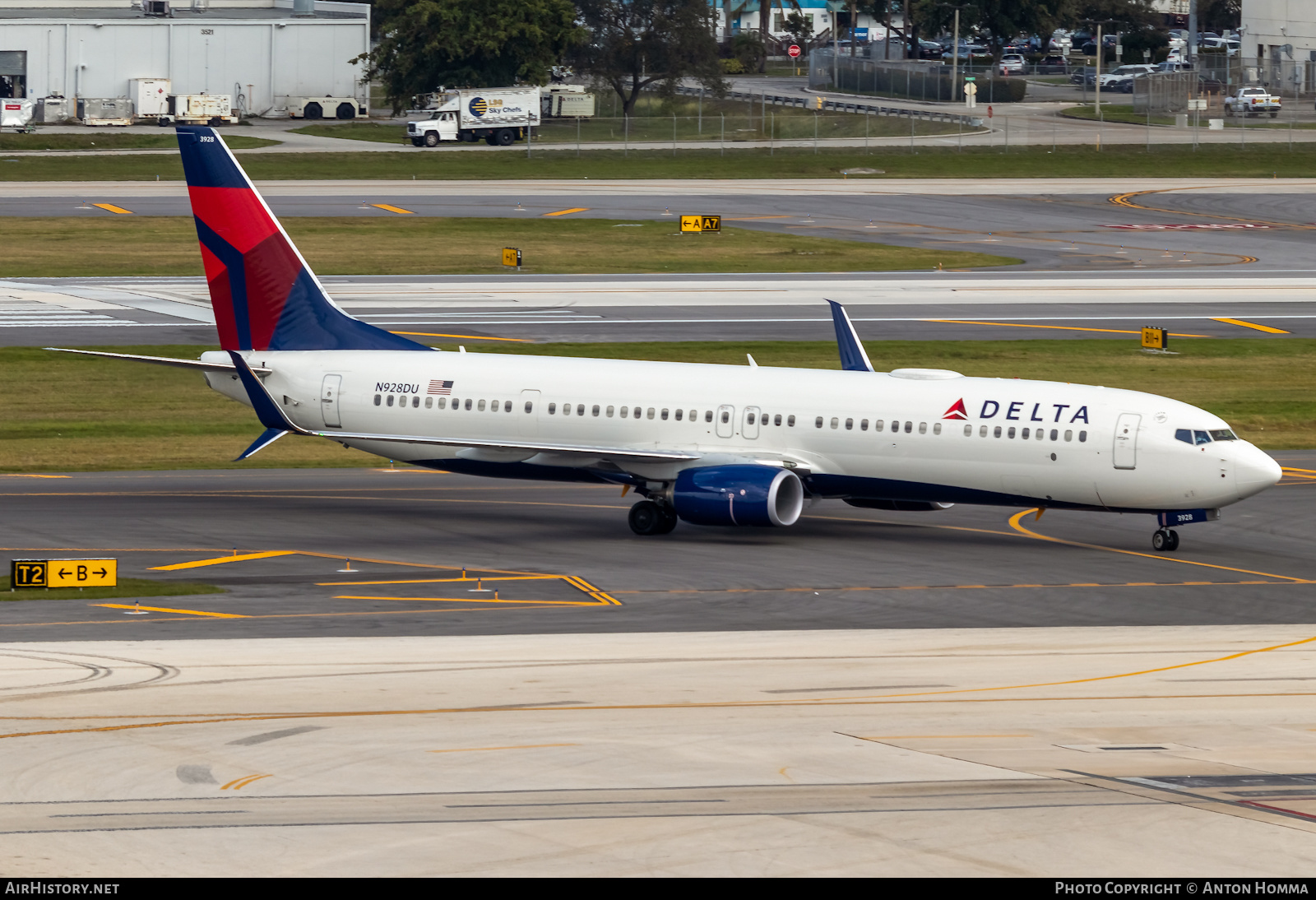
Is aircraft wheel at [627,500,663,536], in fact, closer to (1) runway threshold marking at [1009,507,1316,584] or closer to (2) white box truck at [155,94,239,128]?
(1) runway threshold marking at [1009,507,1316,584]

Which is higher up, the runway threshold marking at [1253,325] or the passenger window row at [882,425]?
the runway threshold marking at [1253,325]

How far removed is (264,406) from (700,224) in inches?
2418

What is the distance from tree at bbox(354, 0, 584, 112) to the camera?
157 m

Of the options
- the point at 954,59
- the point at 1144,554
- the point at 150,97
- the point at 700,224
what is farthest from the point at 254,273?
the point at 954,59

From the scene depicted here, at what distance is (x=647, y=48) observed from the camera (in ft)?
568

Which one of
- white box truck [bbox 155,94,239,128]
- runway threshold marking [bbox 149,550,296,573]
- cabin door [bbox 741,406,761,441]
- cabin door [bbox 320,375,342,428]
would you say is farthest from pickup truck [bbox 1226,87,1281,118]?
runway threshold marking [bbox 149,550,296,573]

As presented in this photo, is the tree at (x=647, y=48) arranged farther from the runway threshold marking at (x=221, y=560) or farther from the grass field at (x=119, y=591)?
the grass field at (x=119, y=591)

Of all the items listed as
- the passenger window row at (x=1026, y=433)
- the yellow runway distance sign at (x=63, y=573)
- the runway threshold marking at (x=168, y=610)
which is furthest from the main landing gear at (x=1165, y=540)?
the yellow runway distance sign at (x=63, y=573)

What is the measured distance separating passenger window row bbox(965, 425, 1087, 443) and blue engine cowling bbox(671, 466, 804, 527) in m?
4.35

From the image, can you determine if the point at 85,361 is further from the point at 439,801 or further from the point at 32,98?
the point at 32,98

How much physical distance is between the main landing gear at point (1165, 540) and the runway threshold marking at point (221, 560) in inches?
779

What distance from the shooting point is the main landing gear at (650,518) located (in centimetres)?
4616

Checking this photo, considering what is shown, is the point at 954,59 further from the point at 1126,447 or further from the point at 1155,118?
the point at 1126,447

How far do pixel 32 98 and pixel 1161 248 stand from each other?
103071 mm
